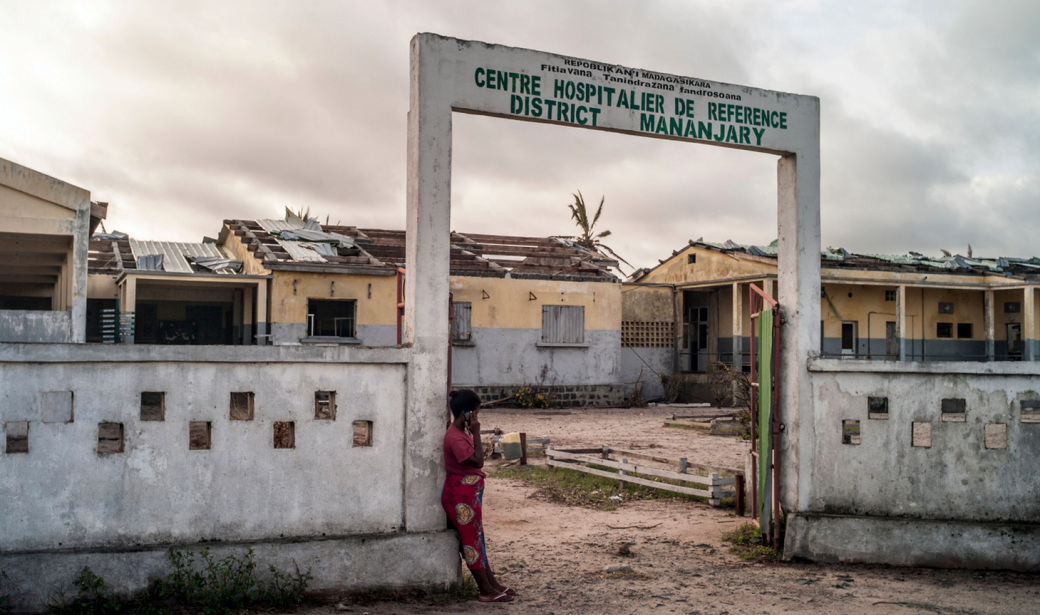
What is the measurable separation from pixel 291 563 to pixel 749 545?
4.06m

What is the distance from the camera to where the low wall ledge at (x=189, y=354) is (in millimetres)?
5016

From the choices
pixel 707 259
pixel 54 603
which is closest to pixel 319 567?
pixel 54 603

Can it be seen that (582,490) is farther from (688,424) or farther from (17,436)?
(688,424)

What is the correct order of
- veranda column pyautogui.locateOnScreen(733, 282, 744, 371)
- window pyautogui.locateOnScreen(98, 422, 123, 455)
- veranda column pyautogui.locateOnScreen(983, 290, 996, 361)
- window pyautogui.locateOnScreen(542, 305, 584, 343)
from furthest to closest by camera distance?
veranda column pyautogui.locateOnScreen(983, 290, 996, 361), veranda column pyautogui.locateOnScreen(733, 282, 744, 371), window pyautogui.locateOnScreen(542, 305, 584, 343), window pyautogui.locateOnScreen(98, 422, 123, 455)

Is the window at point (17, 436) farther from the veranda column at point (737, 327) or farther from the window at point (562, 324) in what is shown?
the veranda column at point (737, 327)

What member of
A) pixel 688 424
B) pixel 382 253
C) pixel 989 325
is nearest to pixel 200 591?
pixel 688 424

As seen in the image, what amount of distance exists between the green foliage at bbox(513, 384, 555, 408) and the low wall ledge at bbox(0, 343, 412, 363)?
16.6 metres

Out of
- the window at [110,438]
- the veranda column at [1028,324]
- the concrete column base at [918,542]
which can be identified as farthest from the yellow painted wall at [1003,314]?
the window at [110,438]

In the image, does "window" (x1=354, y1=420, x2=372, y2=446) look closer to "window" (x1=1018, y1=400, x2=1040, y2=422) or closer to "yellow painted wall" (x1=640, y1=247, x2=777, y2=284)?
"window" (x1=1018, y1=400, x2=1040, y2=422)

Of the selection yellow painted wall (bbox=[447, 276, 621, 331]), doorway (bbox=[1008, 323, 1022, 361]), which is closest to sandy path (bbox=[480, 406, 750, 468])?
yellow painted wall (bbox=[447, 276, 621, 331])

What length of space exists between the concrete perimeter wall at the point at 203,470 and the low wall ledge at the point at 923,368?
3537 mm

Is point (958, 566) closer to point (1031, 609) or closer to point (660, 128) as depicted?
point (1031, 609)

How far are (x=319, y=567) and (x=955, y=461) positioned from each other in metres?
5.23

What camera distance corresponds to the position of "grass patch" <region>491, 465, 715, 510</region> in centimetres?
948
